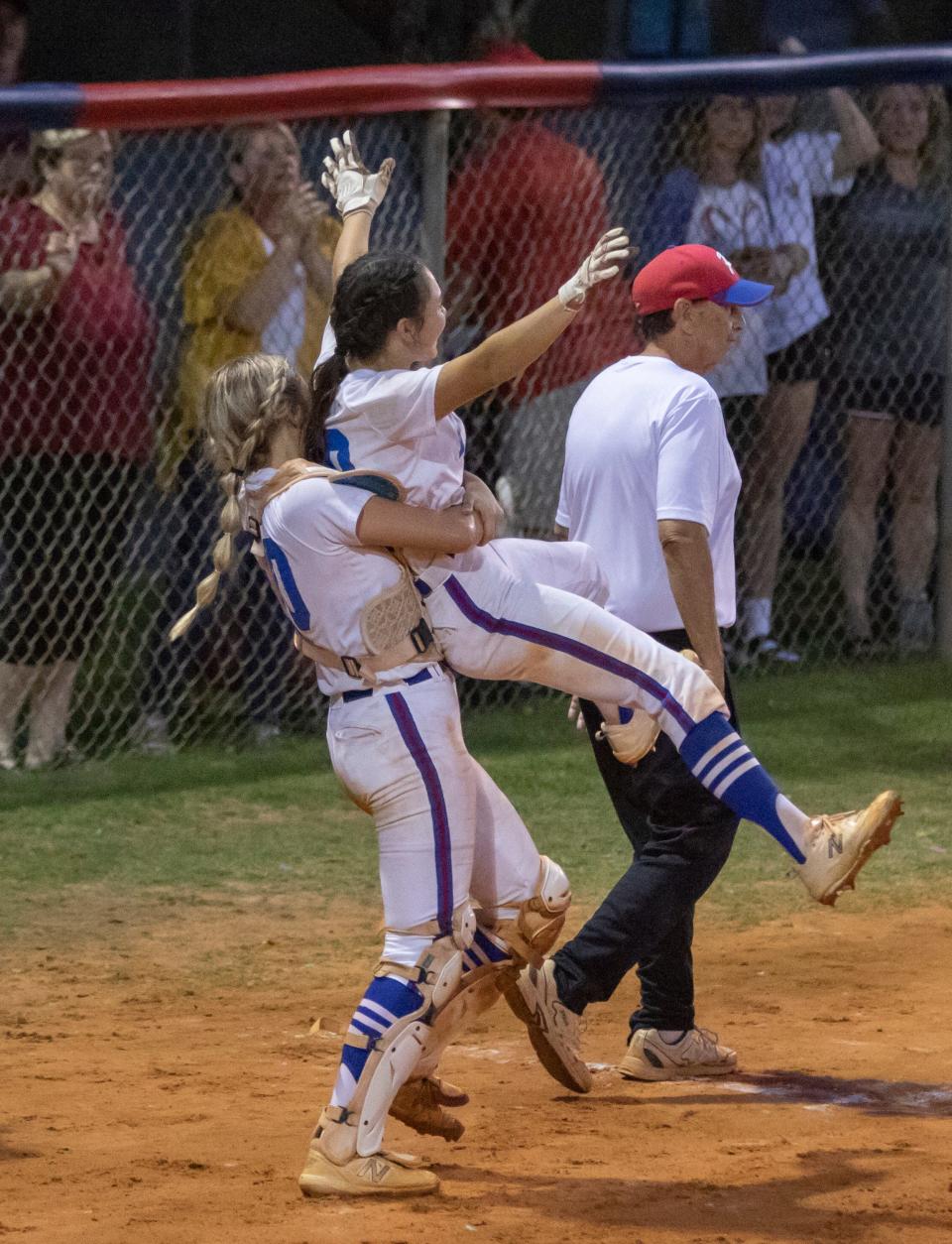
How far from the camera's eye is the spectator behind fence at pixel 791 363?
9.25 metres

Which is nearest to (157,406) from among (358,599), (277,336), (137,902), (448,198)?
(277,336)

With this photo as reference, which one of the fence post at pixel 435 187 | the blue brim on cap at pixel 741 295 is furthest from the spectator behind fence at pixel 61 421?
the blue brim on cap at pixel 741 295

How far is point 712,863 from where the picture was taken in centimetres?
488

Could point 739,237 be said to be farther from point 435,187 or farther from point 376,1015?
point 376,1015

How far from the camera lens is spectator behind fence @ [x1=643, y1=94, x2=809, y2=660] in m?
8.84

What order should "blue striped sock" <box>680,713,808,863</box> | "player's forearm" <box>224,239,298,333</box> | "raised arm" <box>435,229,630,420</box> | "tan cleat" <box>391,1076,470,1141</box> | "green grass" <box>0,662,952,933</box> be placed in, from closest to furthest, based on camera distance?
"raised arm" <box>435,229,630,420</box>, "blue striped sock" <box>680,713,808,863</box>, "tan cleat" <box>391,1076,470,1141</box>, "green grass" <box>0,662,952,933</box>, "player's forearm" <box>224,239,298,333</box>

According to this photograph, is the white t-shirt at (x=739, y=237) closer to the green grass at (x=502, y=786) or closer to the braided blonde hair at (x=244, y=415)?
the green grass at (x=502, y=786)

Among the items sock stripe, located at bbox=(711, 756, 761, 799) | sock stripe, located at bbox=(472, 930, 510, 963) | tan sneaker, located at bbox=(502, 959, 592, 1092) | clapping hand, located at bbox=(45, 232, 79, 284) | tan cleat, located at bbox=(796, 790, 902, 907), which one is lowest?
tan sneaker, located at bbox=(502, 959, 592, 1092)

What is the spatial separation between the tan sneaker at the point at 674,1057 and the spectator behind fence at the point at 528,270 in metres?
3.75

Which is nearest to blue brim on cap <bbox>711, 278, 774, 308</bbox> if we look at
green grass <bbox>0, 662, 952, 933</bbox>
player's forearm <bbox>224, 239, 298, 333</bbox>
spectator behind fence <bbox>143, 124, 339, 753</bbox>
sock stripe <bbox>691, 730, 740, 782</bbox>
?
sock stripe <bbox>691, 730, 740, 782</bbox>

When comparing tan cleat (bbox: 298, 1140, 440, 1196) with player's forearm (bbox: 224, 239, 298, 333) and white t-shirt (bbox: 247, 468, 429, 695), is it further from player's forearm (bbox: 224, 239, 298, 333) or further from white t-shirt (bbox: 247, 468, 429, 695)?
player's forearm (bbox: 224, 239, 298, 333)

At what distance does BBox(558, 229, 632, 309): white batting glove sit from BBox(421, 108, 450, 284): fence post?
4323mm

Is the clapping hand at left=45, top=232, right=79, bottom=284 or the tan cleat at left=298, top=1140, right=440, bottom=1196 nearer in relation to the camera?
the tan cleat at left=298, top=1140, right=440, bottom=1196

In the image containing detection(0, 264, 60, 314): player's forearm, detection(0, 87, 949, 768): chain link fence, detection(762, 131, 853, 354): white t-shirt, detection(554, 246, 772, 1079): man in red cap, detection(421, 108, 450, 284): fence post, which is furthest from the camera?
detection(762, 131, 853, 354): white t-shirt
